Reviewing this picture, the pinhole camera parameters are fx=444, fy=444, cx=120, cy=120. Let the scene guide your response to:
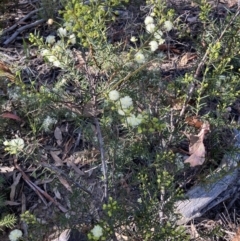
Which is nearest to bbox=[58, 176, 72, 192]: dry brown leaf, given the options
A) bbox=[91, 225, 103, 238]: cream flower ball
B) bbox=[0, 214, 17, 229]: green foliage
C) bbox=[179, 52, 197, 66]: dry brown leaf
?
bbox=[0, 214, 17, 229]: green foliage

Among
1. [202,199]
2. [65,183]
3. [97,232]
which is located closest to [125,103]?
[97,232]

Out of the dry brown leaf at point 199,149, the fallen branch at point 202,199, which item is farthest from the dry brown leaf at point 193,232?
the dry brown leaf at point 199,149

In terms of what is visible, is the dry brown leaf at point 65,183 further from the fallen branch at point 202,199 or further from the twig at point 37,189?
the fallen branch at point 202,199

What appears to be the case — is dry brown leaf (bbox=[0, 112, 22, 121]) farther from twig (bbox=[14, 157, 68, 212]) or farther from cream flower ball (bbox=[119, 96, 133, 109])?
cream flower ball (bbox=[119, 96, 133, 109])

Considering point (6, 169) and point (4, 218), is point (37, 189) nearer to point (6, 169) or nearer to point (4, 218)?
point (6, 169)

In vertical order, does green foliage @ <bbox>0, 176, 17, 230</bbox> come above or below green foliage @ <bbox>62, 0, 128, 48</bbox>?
below

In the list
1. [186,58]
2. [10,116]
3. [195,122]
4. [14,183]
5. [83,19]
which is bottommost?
[14,183]

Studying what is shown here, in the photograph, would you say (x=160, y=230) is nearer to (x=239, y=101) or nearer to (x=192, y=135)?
(x=192, y=135)

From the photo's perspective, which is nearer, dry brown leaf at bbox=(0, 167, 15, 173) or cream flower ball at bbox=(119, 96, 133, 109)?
cream flower ball at bbox=(119, 96, 133, 109)

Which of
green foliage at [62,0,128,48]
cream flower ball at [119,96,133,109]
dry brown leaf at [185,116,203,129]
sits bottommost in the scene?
dry brown leaf at [185,116,203,129]

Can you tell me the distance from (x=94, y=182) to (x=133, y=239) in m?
0.64

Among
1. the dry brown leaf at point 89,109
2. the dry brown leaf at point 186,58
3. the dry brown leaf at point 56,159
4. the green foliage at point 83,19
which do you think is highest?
the green foliage at point 83,19

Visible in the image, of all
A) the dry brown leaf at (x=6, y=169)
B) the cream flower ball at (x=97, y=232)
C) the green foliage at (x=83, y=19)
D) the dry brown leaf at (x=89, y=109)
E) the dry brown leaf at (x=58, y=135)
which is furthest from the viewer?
the dry brown leaf at (x=58, y=135)

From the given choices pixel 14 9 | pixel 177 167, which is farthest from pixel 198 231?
pixel 14 9
